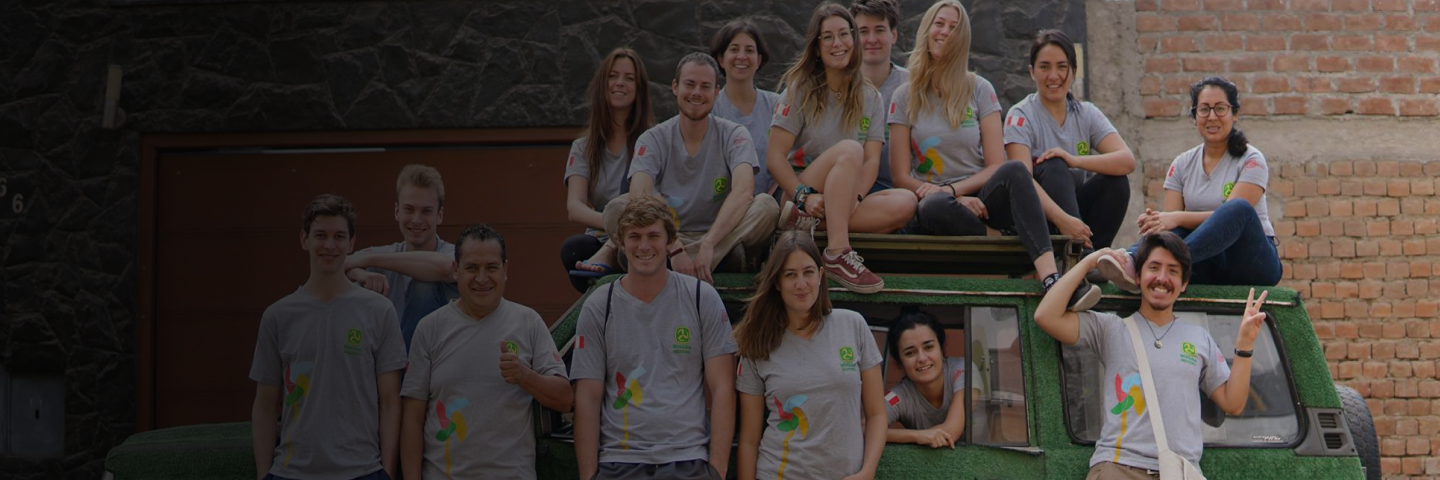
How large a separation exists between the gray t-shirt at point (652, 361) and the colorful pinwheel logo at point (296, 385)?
3.08 ft

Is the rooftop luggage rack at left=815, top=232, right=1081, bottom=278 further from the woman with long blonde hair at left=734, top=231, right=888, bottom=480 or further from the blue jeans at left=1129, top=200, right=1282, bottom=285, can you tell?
the woman with long blonde hair at left=734, top=231, right=888, bottom=480

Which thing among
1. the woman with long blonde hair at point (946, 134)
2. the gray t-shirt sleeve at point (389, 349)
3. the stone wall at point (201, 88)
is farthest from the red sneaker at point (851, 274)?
the stone wall at point (201, 88)

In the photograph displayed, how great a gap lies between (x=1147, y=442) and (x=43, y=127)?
25.4 feet

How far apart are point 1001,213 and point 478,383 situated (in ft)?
6.72

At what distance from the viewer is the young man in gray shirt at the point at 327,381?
15.3ft

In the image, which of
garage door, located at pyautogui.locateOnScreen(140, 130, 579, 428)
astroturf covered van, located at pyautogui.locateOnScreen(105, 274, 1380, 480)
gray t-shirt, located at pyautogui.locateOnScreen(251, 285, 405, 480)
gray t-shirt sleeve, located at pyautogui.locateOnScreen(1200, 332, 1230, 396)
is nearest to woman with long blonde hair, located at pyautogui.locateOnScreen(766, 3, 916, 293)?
astroturf covered van, located at pyautogui.locateOnScreen(105, 274, 1380, 480)

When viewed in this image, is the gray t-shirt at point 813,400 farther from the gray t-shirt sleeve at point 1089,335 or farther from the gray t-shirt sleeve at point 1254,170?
the gray t-shirt sleeve at point 1254,170

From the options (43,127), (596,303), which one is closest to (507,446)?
(596,303)

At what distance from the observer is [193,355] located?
30.2 ft

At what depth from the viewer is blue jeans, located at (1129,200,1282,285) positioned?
503 centimetres

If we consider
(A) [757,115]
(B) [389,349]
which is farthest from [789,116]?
(B) [389,349]

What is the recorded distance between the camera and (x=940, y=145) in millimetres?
5652

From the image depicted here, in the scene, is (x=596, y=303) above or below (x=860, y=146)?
below

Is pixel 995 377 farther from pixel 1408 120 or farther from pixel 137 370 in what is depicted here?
pixel 137 370
